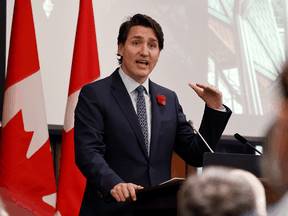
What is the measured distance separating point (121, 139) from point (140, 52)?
55 centimetres

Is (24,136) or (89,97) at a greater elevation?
(89,97)

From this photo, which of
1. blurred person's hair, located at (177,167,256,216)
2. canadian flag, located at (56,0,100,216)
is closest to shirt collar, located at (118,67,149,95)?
canadian flag, located at (56,0,100,216)

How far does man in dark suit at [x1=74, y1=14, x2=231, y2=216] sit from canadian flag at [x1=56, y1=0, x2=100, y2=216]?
1.13 meters

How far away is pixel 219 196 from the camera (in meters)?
0.41

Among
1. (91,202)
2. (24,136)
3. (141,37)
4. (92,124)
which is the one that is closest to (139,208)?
(91,202)

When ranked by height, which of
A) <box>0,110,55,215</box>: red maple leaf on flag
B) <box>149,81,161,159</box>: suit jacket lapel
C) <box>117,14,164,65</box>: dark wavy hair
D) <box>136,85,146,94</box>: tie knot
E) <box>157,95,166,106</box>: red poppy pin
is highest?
<box>117,14,164,65</box>: dark wavy hair

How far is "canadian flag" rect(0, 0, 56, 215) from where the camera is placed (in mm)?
2604

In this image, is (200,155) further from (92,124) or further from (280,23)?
(280,23)

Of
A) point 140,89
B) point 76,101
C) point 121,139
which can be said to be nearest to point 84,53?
point 76,101

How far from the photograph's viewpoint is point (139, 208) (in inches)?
45.6

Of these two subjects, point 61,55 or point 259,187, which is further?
point 61,55

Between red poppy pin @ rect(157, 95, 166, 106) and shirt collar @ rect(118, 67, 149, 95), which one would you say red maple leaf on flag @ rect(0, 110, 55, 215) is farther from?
red poppy pin @ rect(157, 95, 166, 106)

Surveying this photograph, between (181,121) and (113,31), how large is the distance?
1.85m

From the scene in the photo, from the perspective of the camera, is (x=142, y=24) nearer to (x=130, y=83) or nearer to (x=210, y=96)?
(x=130, y=83)
